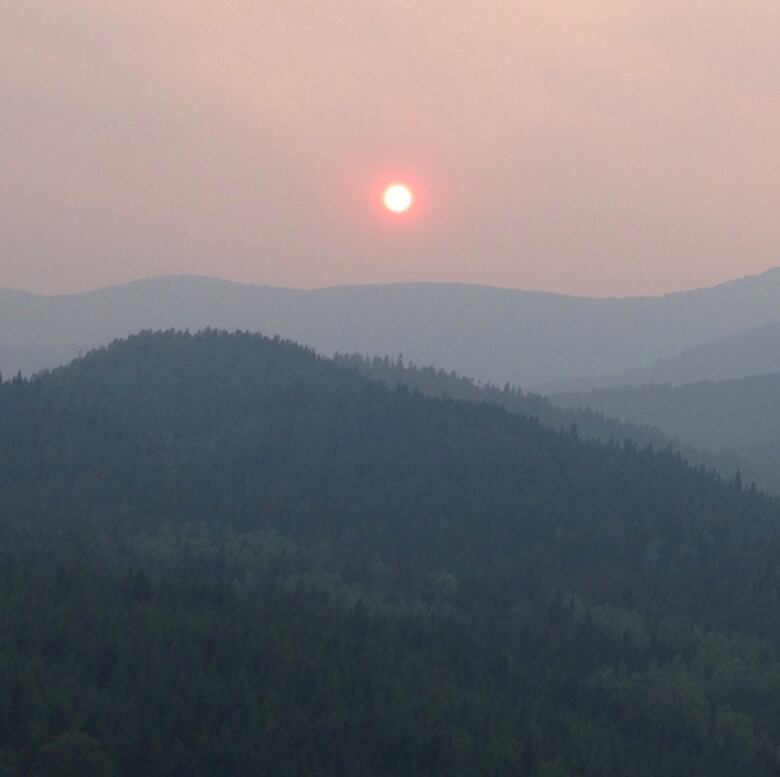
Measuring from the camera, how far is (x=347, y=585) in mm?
99938

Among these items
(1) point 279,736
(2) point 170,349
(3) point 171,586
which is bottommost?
(1) point 279,736

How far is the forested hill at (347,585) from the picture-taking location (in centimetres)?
6575

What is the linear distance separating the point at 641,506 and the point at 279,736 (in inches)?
2760

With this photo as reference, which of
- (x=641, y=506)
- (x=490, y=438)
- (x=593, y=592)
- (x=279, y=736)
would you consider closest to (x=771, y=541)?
(x=641, y=506)

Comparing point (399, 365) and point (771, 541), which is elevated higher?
point (399, 365)

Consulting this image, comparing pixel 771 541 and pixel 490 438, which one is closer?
pixel 771 541

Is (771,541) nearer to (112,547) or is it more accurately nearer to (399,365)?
(112,547)

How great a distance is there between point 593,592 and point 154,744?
53.1 metres

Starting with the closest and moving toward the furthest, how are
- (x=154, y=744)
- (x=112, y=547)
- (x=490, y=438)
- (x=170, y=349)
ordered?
(x=154, y=744) < (x=112, y=547) < (x=490, y=438) < (x=170, y=349)

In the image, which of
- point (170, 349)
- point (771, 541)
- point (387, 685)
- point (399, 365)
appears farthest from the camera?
point (399, 365)

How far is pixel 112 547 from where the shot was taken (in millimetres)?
95812

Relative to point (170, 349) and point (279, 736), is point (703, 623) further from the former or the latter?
point (170, 349)

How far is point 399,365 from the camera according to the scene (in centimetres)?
18638

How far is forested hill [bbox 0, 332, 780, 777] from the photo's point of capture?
65.8m
